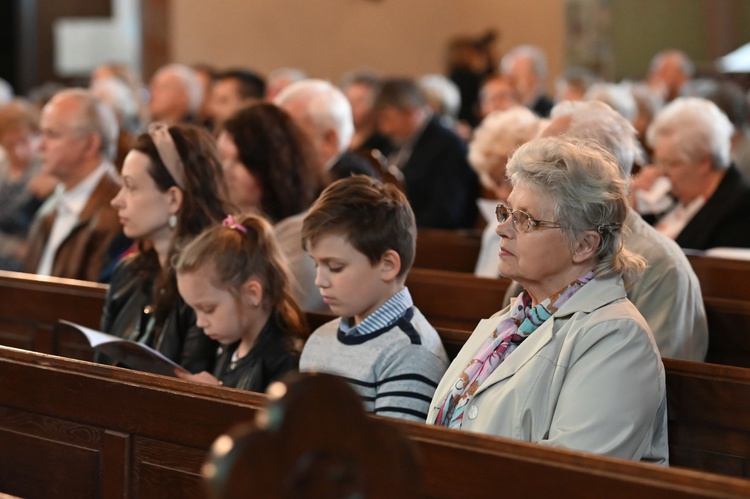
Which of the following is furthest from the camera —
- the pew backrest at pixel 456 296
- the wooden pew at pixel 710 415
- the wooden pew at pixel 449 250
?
the wooden pew at pixel 449 250

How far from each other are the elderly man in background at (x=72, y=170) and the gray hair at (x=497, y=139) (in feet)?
5.46

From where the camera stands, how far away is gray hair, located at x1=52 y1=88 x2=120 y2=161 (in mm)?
5027

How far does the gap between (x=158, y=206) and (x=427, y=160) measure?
3450 millimetres

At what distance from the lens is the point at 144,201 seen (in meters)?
3.59

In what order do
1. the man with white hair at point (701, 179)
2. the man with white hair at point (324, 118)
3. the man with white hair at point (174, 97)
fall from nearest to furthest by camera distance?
the man with white hair at point (701, 179) < the man with white hair at point (324, 118) < the man with white hair at point (174, 97)

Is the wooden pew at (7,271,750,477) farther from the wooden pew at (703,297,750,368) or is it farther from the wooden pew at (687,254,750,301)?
the wooden pew at (687,254,750,301)

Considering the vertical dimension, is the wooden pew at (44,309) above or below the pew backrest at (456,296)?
below

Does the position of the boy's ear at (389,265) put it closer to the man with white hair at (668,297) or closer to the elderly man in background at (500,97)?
the man with white hair at (668,297)

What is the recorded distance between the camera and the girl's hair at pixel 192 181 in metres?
3.59

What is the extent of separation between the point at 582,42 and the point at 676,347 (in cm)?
1197

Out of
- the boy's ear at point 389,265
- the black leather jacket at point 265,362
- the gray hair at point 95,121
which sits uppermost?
the boy's ear at point 389,265

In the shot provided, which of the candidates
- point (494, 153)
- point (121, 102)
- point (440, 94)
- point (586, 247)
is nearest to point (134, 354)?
point (586, 247)

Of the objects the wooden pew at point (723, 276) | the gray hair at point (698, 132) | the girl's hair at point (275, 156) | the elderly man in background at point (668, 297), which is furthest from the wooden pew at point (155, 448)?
the gray hair at point (698, 132)

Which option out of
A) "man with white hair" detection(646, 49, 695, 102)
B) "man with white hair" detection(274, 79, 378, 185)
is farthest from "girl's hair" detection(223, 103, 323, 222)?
"man with white hair" detection(646, 49, 695, 102)
